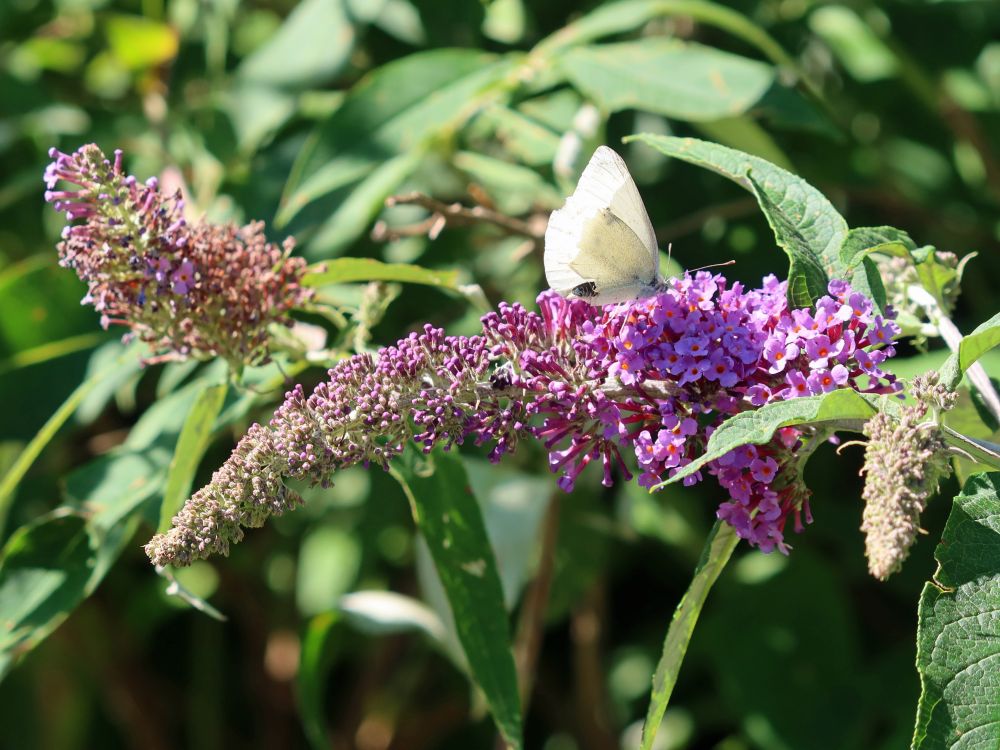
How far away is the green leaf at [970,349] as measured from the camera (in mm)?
1327

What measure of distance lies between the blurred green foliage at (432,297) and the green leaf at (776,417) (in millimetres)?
935

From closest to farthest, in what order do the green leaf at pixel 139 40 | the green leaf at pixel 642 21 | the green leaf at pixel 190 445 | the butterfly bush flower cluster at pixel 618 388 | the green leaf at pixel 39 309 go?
A: the butterfly bush flower cluster at pixel 618 388, the green leaf at pixel 190 445, the green leaf at pixel 642 21, the green leaf at pixel 39 309, the green leaf at pixel 139 40

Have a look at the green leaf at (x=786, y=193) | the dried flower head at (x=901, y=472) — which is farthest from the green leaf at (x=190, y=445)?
the dried flower head at (x=901, y=472)

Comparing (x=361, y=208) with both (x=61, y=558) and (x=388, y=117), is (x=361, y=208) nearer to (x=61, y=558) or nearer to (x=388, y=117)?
(x=388, y=117)

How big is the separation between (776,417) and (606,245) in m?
0.45

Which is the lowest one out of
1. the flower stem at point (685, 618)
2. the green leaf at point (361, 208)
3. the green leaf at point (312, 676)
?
the green leaf at point (312, 676)

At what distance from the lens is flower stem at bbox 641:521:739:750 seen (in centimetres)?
153

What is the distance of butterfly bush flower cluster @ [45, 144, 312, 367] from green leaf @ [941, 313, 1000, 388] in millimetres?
1022

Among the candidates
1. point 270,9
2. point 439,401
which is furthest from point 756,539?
point 270,9

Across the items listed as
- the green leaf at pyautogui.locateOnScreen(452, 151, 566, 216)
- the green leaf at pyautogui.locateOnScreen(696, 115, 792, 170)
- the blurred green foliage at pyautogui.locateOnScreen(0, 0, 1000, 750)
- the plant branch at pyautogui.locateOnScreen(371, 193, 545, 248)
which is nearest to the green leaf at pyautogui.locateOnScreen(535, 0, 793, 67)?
the blurred green foliage at pyautogui.locateOnScreen(0, 0, 1000, 750)

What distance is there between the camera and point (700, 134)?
105 inches

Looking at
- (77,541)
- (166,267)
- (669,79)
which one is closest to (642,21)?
(669,79)

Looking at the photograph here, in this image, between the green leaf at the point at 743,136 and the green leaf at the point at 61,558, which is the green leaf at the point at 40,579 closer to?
the green leaf at the point at 61,558

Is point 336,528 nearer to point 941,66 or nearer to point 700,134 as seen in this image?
point 700,134
